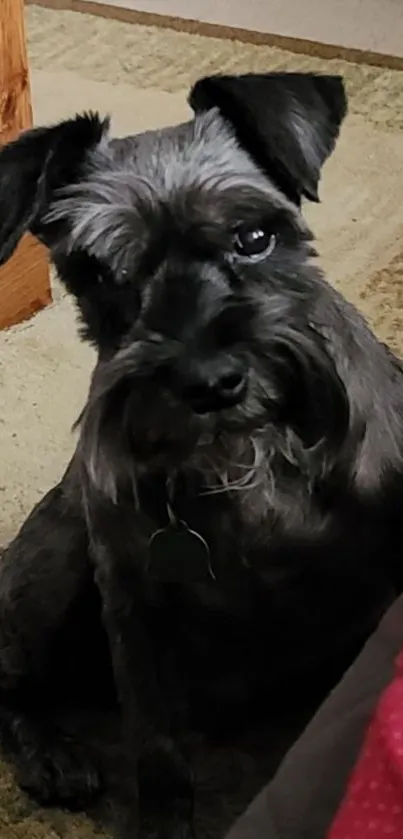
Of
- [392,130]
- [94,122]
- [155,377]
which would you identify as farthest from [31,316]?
[155,377]

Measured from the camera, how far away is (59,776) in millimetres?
1568

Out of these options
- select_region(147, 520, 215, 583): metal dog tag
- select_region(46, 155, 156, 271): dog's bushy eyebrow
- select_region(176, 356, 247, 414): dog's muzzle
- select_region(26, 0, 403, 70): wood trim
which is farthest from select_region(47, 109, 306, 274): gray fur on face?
select_region(26, 0, 403, 70): wood trim

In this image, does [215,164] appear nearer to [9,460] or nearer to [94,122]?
[94,122]

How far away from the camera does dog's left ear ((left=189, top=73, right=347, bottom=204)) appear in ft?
4.42

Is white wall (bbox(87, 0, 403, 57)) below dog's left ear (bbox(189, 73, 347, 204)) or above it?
below

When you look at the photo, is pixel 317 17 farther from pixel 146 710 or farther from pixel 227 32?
pixel 146 710

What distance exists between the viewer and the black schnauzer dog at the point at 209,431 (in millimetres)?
1234

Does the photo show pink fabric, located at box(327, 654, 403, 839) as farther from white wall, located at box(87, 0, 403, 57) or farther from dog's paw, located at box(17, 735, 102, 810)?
white wall, located at box(87, 0, 403, 57)

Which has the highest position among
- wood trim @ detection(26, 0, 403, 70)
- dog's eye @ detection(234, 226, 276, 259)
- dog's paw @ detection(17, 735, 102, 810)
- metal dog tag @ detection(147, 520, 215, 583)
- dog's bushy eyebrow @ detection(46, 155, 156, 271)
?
dog's bushy eyebrow @ detection(46, 155, 156, 271)

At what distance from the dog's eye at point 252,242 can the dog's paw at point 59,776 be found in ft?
2.10

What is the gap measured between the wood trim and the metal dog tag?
173cm

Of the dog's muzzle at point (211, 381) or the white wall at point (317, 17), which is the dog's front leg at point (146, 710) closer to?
the dog's muzzle at point (211, 381)

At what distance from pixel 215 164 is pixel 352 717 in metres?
0.56

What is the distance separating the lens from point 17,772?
160 cm
